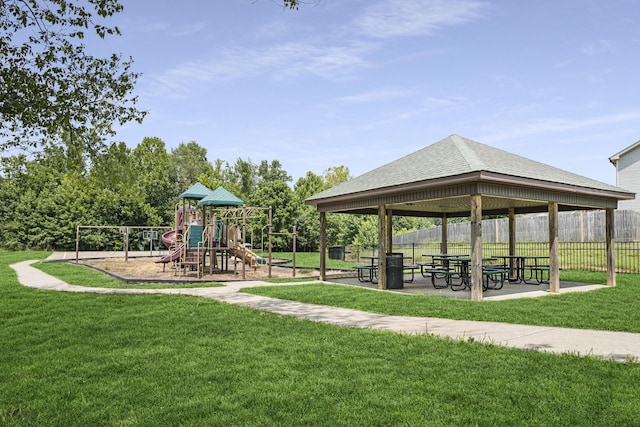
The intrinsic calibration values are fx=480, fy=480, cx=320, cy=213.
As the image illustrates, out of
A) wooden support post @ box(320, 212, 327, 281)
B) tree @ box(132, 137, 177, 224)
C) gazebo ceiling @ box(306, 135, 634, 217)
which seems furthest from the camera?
tree @ box(132, 137, 177, 224)

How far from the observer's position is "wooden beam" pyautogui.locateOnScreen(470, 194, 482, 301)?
1120 cm

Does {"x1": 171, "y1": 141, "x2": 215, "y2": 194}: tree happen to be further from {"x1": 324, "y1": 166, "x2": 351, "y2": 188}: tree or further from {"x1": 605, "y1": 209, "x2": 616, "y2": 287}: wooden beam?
{"x1": 605, "y1": 209, "x2": 616, "y2": 287}: wooden beam

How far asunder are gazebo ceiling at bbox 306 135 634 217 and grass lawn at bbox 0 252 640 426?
5.59 metres

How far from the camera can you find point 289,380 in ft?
16.4

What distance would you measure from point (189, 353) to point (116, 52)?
842 cm

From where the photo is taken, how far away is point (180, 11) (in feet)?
44.5

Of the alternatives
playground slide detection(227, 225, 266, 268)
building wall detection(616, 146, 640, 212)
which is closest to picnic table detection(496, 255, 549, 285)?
playground slide detection(227, 225, 266, 268)

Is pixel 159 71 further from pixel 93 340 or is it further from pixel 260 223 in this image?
pixel 260 223

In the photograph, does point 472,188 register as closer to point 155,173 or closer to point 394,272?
point 394,272

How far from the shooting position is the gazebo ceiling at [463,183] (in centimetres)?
1155

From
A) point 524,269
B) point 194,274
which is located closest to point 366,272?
point 524,269

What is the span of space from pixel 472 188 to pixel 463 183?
31cm

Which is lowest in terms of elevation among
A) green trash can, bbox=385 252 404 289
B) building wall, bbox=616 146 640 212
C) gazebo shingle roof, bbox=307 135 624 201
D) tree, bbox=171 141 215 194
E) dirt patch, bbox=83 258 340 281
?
dirt patch, bbox=83 258 340 281

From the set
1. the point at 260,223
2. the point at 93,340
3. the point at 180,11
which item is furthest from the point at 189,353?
the point at 260,223
